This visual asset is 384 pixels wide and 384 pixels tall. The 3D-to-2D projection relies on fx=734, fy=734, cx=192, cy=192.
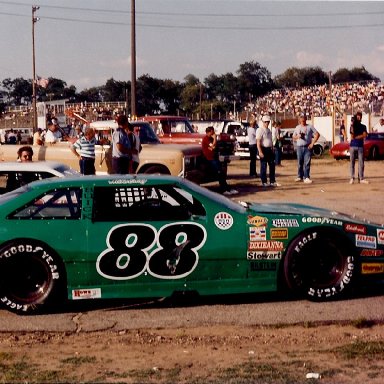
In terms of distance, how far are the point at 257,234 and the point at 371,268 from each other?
3.91 feet

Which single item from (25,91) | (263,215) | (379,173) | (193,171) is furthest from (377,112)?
(25,91)

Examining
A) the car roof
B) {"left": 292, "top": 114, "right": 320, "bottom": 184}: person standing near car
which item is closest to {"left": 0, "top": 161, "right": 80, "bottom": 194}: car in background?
the car roof

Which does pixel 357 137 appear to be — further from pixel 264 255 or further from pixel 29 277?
pixel 29 277

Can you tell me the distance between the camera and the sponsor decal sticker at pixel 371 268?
6957mm

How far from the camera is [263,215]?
22.4 ft

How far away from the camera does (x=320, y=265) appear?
270 inches

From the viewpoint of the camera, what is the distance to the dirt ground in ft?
15.7

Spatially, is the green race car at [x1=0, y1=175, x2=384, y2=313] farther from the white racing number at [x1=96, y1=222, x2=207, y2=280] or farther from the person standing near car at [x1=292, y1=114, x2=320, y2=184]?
the person standing near car at [x1=292, y1=114, x2=320, y2=184]

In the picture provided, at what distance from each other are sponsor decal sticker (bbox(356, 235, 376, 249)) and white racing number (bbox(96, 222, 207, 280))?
4.84 feet

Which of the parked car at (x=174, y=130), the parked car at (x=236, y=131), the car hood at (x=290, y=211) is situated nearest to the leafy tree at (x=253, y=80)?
the parked car at (x=236, y=131)

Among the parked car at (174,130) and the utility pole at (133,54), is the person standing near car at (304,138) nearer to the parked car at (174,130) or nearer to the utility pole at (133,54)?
the parked car at (174,130)

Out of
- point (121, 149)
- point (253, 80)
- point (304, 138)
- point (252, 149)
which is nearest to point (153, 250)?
point (121, 149)

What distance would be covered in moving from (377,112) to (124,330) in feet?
133

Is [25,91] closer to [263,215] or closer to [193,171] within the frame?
[193,171]
